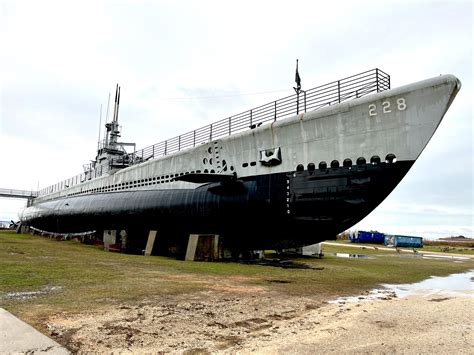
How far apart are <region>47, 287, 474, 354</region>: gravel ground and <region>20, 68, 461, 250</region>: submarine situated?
409 centimetres

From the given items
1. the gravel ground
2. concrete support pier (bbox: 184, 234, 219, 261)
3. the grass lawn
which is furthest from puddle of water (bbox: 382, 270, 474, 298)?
concrete support pier (bbox: 184, 234, 219, 261)

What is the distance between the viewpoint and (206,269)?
12.2 m

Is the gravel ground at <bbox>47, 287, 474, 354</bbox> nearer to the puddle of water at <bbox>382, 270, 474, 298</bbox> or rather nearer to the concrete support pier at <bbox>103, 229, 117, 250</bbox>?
the puddle of water at <bbox>382, 270, 474, 298</bbox>

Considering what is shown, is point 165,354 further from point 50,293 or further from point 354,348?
point 50,293

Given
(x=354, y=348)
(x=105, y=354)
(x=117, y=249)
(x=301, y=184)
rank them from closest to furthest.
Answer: (x=105, y=354) → (x=354, y=348) → (x=301, y=184) → (x=117, y=249)

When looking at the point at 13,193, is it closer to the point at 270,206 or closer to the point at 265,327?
the point at 270,206

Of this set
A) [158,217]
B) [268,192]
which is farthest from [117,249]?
[268,192]

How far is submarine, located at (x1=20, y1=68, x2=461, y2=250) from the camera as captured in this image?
10.2 m

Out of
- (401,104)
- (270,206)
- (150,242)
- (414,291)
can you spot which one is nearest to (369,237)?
(150,242)

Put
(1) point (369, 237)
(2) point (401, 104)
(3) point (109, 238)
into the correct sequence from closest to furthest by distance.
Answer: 1. (2) point (401, 104)
2. (3) point (109, 238)
3. (1) point (369, 237)

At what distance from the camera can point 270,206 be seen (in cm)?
1288

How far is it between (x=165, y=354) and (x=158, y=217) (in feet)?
Answer: 44.1

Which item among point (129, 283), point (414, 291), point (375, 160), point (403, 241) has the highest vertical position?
point (375, 160)

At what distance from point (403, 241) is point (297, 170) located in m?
43.2
